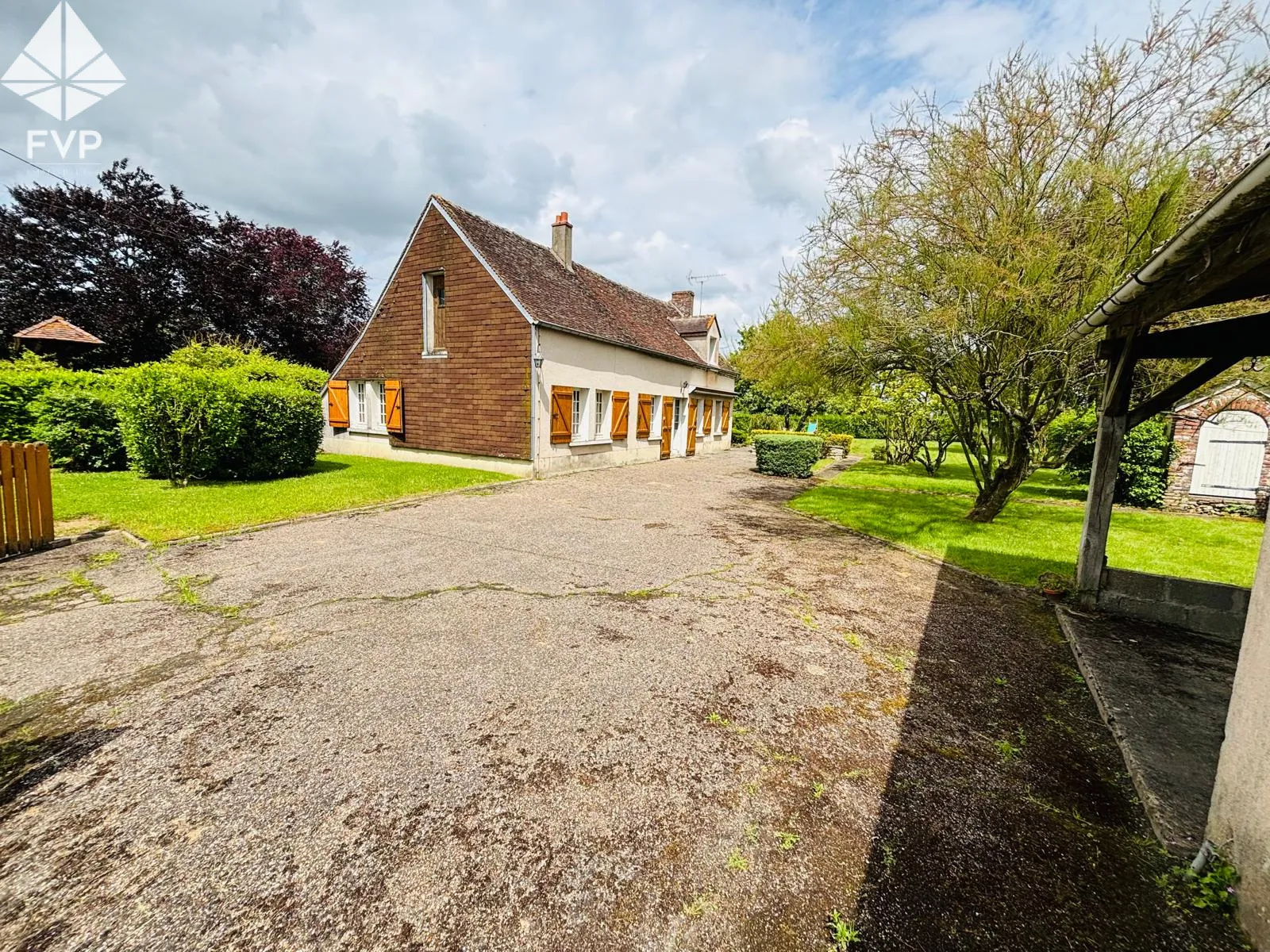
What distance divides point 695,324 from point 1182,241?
849 inches

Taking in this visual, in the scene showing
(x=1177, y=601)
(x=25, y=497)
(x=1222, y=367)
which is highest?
Answer: (x=1222, y=367)

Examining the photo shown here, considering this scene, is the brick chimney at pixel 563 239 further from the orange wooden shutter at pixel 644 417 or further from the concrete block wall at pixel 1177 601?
the concrete block wall at pixel 1177 601

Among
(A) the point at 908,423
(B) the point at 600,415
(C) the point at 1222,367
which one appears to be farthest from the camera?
(A) the point at 908,423

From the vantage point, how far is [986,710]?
132 inches

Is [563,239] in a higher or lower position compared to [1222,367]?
higher

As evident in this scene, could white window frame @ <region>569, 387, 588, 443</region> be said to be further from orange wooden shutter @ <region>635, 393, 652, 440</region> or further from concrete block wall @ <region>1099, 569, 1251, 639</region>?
concrete block wall @ <region>1099, 569, 1251, 639</region>

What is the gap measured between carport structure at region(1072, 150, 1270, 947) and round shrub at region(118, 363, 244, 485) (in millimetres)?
12958

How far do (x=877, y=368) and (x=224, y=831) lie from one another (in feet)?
31.1

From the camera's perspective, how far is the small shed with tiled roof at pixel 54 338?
13305 millimetres

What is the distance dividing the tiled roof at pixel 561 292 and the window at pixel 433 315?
73.7 inches

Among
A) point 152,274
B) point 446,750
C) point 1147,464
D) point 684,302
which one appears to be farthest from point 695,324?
point 152,274

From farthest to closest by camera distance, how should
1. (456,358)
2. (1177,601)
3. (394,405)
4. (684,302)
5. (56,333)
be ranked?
(684,302) < (394,405) < (456,358) < (56,333) < (1177,601)

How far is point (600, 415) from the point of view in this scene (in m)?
15.8

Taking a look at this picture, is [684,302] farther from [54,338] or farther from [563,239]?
[54,338]
